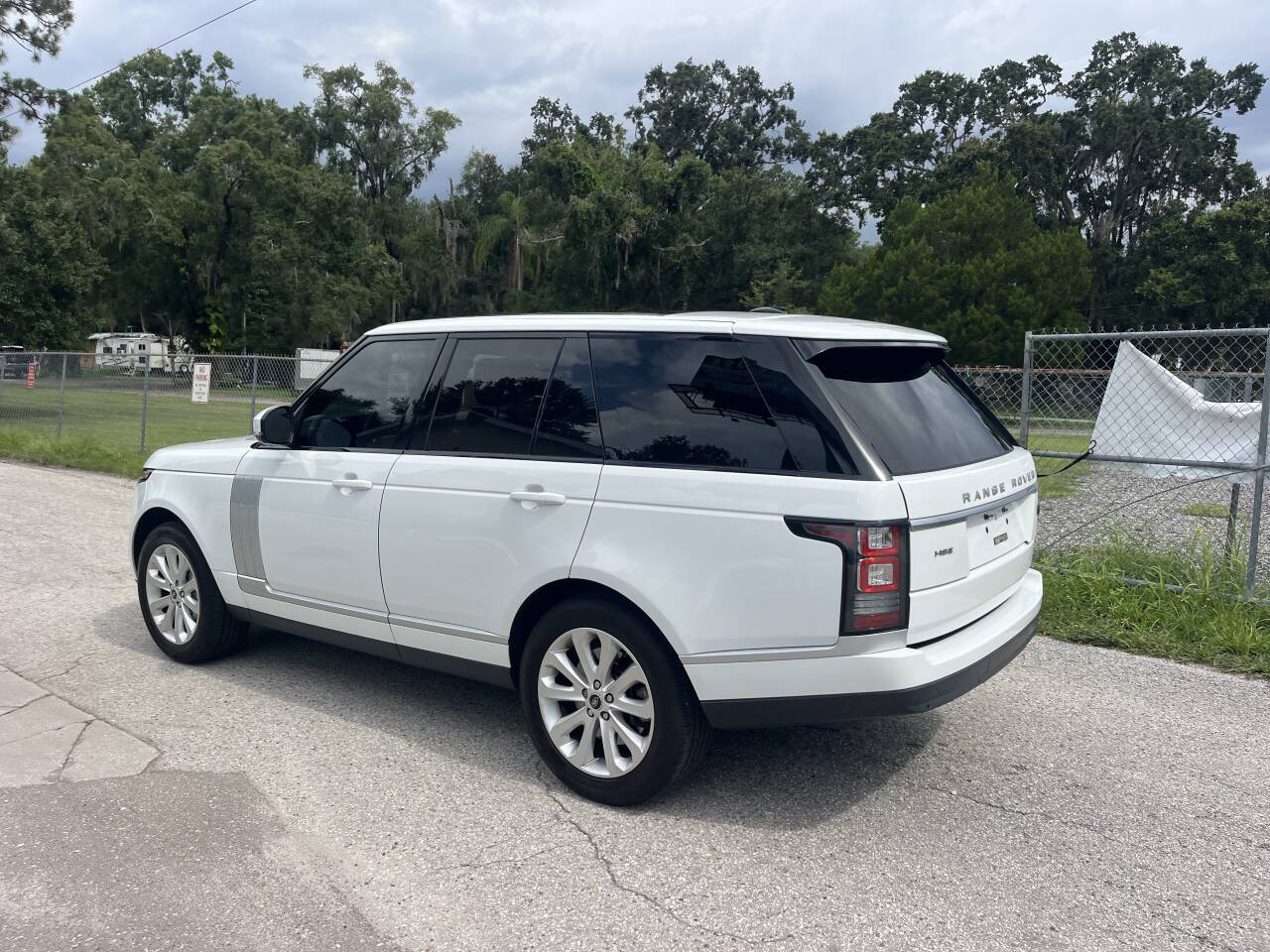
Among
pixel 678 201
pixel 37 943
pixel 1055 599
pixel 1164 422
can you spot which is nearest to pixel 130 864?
pixel 37 943

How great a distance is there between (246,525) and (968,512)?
348 cm

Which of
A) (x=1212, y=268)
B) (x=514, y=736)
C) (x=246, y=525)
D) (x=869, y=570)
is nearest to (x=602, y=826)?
(x=514, y=736)

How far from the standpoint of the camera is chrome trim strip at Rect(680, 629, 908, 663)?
3.22m

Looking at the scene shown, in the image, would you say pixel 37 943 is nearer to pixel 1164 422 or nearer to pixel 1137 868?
pixel 1137 868

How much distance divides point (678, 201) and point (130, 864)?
171ft

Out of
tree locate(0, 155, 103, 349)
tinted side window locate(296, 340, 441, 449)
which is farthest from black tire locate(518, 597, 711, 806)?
tree locate(0, 155, 103, 349)

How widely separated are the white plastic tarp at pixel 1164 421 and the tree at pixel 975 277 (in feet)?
118

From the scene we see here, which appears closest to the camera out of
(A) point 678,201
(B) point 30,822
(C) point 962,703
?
(B) point 30,822

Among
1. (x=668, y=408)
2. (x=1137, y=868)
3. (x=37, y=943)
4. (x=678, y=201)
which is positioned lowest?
(x=37, y=943)

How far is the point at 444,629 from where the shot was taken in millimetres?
4168

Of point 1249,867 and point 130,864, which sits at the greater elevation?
point 1249,867

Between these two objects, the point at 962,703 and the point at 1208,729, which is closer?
the point at 1208,729

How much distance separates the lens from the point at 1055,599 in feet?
21.9

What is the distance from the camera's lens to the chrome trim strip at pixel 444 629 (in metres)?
4.00
